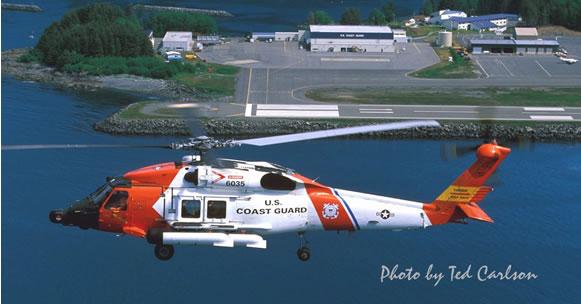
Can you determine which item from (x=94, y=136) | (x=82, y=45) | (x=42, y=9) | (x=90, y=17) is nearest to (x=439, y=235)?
(x=94, y=136)

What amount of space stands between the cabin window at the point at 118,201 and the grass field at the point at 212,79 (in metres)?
41.9

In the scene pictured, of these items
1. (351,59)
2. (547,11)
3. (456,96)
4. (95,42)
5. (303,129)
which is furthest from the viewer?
(547,11)

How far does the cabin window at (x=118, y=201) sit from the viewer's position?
24.8 metres

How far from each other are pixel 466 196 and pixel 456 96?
4262 cm

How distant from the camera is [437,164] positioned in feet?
174

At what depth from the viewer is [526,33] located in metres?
88.5

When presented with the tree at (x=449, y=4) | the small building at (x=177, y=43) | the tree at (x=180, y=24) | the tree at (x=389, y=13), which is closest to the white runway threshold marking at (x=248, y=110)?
the small building at (x=177, y=43)

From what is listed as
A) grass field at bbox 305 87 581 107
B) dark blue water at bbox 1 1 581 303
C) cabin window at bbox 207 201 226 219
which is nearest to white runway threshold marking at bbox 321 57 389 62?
grass field at bbox 305 87 581 107

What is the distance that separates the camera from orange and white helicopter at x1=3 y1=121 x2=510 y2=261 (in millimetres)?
24438

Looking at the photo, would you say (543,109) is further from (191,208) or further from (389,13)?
(191,208)

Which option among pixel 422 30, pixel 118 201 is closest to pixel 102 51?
pixel 422 30

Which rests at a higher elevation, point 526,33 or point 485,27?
point 485,27

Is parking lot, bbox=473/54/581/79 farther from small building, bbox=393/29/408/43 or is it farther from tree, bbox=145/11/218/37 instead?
tree, bbox=145/11/218/37

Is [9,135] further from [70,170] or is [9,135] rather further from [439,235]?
[439,235]
